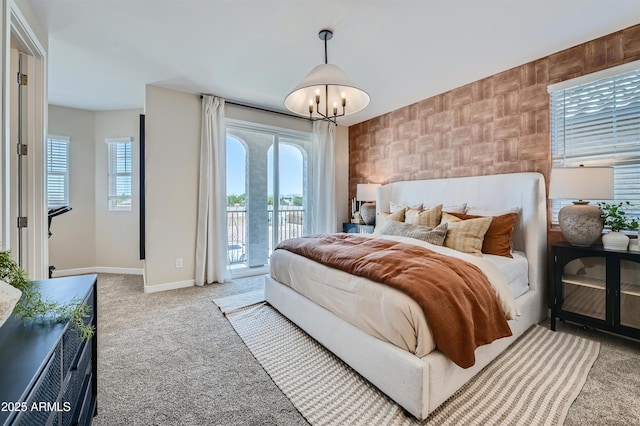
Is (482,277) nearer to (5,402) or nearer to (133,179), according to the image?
(5,402)

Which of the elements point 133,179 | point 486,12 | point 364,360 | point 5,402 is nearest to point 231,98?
point 133,179

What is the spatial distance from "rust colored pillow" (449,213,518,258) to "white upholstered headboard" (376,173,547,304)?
203 millimetres

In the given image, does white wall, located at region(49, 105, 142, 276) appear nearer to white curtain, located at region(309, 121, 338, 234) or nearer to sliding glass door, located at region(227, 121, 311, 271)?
sliding glass door, located at region(227, 121, 311, 271)

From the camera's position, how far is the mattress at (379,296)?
4.93 feet

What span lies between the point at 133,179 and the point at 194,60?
2.65m

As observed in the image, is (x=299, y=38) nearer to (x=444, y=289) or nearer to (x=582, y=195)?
(x=444, y=289)

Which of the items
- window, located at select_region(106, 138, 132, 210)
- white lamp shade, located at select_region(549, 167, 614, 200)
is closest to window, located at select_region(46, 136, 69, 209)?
window, located at select_region(106, 138, 132, 210)

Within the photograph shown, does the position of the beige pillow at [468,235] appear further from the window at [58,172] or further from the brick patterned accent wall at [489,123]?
the window at [58,172]

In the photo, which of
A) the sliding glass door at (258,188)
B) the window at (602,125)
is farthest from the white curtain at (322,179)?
the window at (602,125)

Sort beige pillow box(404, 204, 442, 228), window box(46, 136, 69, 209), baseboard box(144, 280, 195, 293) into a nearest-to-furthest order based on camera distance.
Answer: beige pillow box(404, 204, 442, 228) < baseboard box(144, 280, 195, 293) < window box(46, 136, 69, 209)

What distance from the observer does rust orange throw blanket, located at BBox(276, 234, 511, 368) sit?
4.88 ft

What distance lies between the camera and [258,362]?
204cm

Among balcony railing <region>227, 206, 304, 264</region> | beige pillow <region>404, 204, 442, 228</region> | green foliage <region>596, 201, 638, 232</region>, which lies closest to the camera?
green foliage <region>596, 201, 638, 232</region>

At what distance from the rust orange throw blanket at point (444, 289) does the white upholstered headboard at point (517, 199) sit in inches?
48.1
